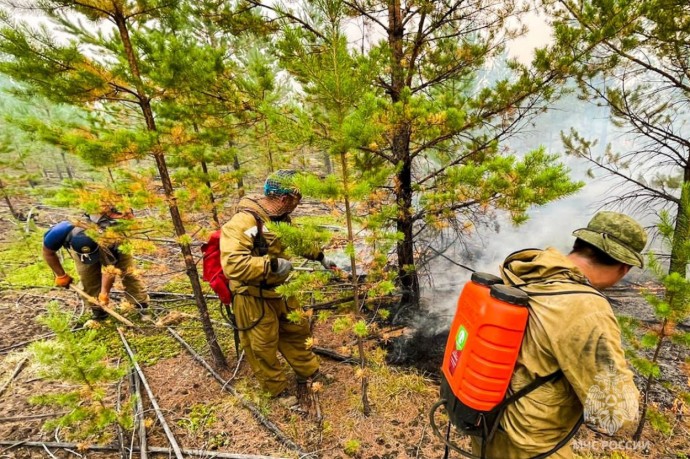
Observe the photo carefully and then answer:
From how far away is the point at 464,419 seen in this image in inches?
71.9

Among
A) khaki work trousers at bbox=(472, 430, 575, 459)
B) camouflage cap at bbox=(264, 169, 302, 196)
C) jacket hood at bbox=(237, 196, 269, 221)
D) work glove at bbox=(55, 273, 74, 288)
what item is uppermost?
camouflage cap at bbox=(264, 169, 302, 196)

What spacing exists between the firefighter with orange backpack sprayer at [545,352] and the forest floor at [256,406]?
4.83 ft

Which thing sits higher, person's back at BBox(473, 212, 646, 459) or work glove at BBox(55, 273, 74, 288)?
person's back at BBox(473, 212, 646, 459)

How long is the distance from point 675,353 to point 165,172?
25.5 feet

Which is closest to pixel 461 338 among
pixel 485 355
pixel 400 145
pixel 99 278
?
pixel 485 355

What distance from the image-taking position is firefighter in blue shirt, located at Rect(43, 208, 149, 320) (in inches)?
182

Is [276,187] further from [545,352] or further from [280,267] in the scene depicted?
[545,352]

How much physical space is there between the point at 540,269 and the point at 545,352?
477 millimetres

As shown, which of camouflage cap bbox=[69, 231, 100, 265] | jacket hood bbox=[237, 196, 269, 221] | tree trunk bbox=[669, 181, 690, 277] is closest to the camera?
tree trunk bbox=[669, 181, 690, 277]

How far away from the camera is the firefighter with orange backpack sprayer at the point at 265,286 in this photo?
3.00 meters

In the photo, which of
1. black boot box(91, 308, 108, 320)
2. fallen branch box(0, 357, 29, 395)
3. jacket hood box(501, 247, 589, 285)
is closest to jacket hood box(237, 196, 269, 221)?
jacket hood box(501, 247, 589, 285)

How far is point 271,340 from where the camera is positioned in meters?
3.56

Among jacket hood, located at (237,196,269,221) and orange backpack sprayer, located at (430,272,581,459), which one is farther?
jacket hood, located at (237,196,269,221)

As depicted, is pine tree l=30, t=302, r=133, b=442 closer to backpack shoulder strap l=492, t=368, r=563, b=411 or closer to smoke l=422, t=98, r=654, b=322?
backpack shoulder strap l=492, t=368, r=563, b=411
